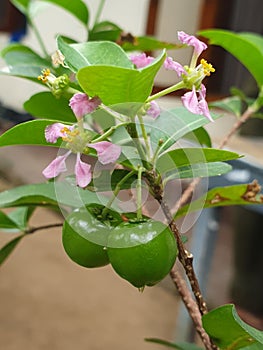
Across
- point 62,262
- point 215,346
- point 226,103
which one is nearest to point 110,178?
point 215,346

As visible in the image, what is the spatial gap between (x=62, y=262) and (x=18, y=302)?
491mm

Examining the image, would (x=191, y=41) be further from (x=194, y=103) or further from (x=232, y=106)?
(x=232, y=106)

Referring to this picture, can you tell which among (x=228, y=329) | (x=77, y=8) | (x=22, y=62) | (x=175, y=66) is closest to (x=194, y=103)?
(x=175, y=66)

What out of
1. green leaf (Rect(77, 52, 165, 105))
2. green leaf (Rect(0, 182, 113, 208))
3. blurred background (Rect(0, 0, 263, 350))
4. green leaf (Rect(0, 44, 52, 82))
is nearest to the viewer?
green leaf (Rect(77, 52, 165, 105))

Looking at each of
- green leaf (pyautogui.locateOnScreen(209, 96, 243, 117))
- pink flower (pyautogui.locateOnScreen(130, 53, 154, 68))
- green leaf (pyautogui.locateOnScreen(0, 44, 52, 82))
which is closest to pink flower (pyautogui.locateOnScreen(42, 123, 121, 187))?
pink flower (pyautogui.locateOnScreen(130, 53, 154, 68))

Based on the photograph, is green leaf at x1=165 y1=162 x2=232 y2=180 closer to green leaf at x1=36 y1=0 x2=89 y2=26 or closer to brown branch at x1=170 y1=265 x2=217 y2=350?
brown branch at x1=170 y1=265 x2=217 y2=350

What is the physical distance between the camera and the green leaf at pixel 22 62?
2.02 feet

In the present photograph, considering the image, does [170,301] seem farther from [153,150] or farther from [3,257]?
[153,150]

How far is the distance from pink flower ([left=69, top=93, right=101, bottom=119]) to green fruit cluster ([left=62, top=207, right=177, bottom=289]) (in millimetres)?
79

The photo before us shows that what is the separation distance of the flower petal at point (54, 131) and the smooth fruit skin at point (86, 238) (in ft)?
0.21

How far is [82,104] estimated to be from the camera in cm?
38

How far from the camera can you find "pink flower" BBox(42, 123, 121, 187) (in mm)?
393

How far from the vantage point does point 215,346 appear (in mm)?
507

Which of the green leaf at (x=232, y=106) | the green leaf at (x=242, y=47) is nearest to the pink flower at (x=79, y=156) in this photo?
the green leaf at (x=242, y=47)
